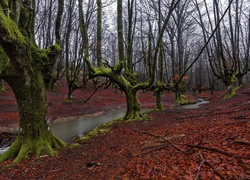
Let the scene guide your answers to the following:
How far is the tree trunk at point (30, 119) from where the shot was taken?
5.16 m

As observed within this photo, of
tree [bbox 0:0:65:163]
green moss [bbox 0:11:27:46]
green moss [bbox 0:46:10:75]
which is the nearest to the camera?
green moss [bbox 0:11:27:46]

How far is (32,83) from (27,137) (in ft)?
5.50

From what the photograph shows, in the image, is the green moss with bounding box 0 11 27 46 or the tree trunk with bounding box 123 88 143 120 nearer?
the green moss with bounding box 0 11 27 46

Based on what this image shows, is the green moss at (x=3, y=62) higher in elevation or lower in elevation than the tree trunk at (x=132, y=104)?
higher

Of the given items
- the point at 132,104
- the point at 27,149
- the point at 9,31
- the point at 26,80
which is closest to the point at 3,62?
the point at 26,80

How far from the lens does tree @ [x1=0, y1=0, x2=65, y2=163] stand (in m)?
4.93

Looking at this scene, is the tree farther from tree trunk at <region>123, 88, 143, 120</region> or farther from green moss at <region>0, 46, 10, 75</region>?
tree trunk at <region>123, 88, 143, 120</region>

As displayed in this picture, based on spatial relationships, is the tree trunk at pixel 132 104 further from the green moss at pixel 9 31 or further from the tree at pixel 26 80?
the green moss at pixel 9 31

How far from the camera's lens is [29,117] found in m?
5.33

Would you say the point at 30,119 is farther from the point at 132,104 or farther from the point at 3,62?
the point at 132,104

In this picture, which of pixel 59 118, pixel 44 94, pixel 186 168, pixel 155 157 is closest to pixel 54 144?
pixel 44 94

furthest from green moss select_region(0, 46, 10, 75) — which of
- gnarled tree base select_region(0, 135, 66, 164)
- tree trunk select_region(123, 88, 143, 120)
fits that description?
tree trunk select_region(123, 88, 143, 120)

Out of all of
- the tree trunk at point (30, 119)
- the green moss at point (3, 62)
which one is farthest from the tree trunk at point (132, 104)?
the green moss at point (3, 62)

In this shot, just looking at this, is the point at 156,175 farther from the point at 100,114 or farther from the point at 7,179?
the point at 100,114
